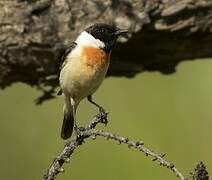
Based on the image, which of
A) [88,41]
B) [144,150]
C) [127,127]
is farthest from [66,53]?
[144,150]

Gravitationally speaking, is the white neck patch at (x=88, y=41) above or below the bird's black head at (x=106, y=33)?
below

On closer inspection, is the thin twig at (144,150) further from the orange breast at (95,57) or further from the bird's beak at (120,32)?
the bird's beak at (120,32)

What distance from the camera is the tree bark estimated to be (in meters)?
4.67

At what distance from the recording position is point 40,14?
4742 millimetres

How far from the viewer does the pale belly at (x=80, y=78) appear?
4.32 meters

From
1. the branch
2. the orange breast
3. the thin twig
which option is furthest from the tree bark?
the thin twig

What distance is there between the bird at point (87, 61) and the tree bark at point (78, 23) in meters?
0.14

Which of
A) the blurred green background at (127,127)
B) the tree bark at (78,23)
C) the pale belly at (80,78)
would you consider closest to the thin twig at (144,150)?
the pale belly at (80,78)

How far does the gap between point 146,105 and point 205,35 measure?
1145 millimetres

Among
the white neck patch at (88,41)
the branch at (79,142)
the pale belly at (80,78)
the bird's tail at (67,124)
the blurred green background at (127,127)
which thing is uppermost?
the blurred green background at (127,127)

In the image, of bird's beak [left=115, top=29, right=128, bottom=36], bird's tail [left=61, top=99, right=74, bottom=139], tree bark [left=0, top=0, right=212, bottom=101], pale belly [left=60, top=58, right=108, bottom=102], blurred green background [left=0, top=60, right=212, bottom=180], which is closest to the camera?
pale belly [left=60, top=58, right=108, bottom=102]

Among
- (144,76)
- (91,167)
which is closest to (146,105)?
(144,76)

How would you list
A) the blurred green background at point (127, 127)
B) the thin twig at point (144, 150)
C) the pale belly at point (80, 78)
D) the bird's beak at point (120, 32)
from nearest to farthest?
the thin twig at point (144, 150)
the pale belly at point (80, 78)
the bird's beak at point (120, 32)
the blurred green background at point (127, 127)

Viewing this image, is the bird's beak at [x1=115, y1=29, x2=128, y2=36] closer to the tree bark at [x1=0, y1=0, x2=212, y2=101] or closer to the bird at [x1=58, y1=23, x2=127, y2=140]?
the bird at [x1=58, y1=23, x2=127, y2=140]
